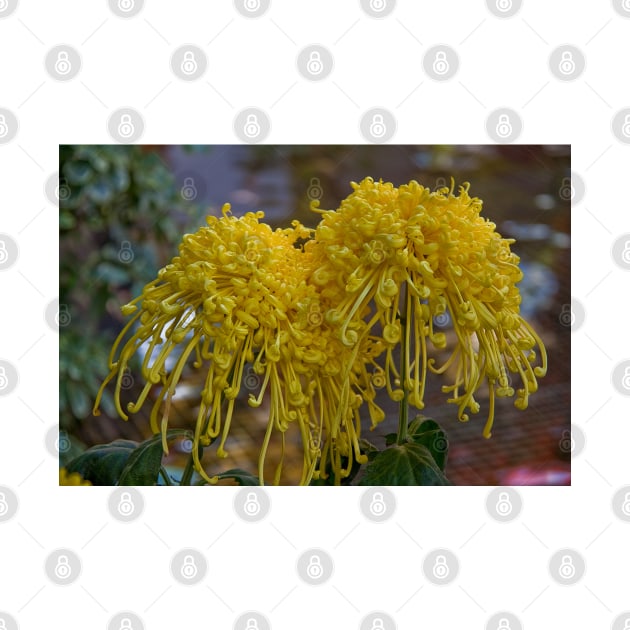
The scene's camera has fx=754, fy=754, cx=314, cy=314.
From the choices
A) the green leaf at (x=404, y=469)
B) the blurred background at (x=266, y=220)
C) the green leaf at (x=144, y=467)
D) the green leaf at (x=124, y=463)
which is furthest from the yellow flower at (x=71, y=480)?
the blurred background at (x=266, y=220)

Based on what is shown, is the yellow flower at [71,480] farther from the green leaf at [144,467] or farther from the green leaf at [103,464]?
the green leaf at [144,467]

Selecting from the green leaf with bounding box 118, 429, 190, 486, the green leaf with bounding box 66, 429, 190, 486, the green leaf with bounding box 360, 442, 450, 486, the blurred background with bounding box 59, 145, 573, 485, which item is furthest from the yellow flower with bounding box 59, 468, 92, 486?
the blurred background with bounding box 59, 145, 573, 485

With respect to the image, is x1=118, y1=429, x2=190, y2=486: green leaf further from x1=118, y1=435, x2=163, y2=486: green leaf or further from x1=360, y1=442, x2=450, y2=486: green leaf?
x1=360, y1=442, x2=450, y2=486: green leaf

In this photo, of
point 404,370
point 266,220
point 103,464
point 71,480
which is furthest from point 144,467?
point 266,220

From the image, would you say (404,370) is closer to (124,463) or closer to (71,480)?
(124,463)

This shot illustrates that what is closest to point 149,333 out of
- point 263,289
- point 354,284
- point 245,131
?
point 263,289
